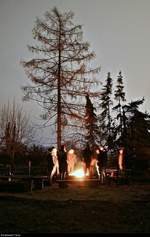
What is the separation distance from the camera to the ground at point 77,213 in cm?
986

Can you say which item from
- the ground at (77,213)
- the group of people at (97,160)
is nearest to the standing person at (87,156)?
the group of people at (97,160)

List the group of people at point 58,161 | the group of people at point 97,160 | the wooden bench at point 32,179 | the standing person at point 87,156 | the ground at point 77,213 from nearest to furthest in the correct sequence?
the ground at point 77,213, the wooden bench at point 32,179, the group of people at point 58,161, the group of people at point 97,160, the standing person at point 87,156

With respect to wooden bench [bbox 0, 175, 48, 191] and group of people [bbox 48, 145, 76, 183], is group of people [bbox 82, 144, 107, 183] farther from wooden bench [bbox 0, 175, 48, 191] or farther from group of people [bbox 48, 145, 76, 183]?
wooden bench [bbox 0, 175, 48, 191]

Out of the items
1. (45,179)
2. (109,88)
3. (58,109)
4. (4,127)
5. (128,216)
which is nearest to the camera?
(128,216)

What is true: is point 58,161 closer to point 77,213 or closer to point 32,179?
point 32,179

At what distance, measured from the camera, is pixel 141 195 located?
659 inches

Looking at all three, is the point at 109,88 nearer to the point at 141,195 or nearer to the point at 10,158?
the point at 10,158

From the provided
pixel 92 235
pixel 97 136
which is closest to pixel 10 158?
pixel 97 136

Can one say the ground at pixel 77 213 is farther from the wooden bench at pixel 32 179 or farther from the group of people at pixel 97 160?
the group of people at pixel 97 160

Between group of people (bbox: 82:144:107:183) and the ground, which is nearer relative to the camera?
the ground

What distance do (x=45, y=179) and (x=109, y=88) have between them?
39857 millimetres

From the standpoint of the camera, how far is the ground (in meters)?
9.86

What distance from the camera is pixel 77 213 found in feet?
39.5

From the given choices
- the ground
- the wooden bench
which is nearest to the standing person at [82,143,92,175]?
the wooden bench
